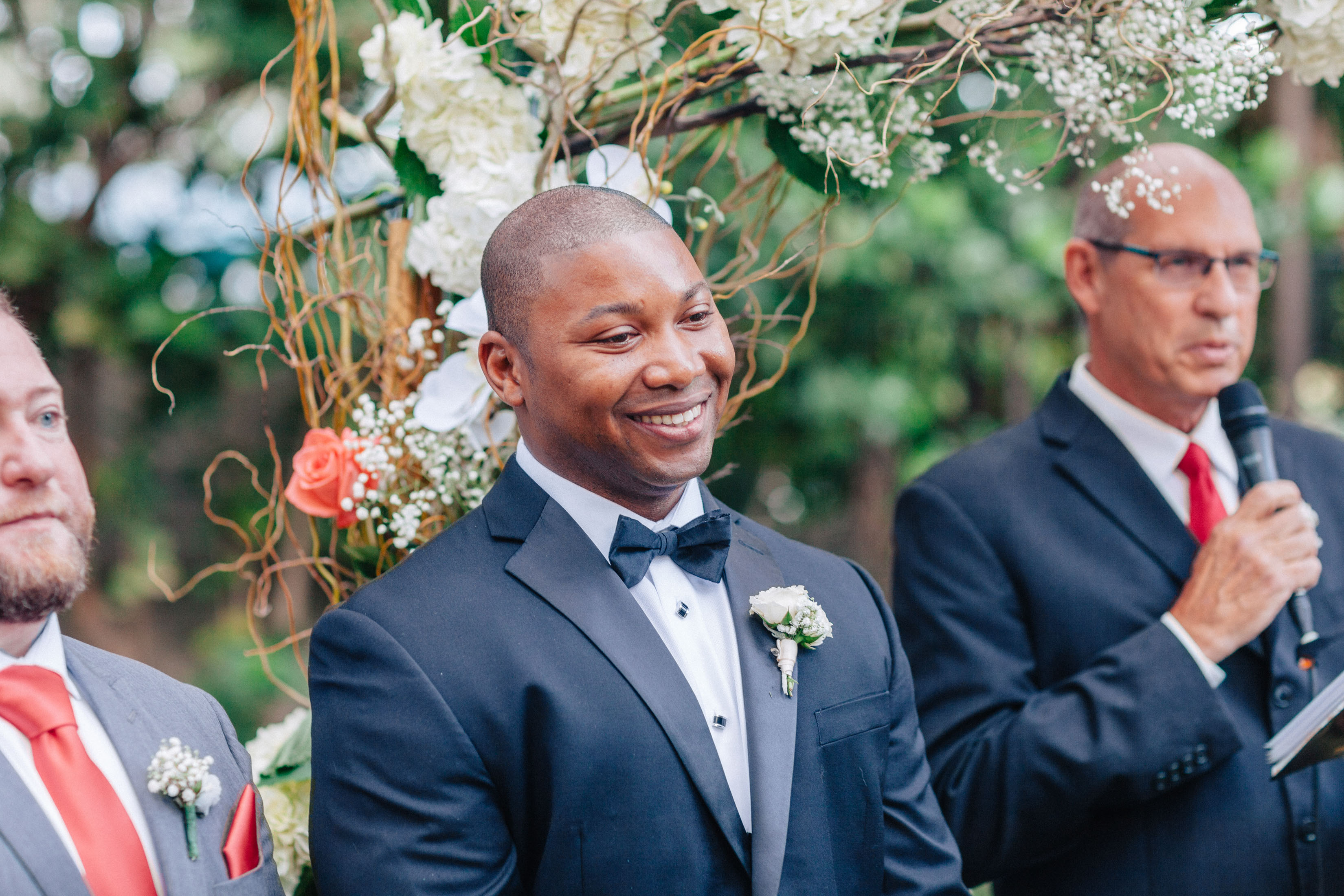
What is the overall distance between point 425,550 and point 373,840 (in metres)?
0.43

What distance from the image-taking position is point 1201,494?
2.54m

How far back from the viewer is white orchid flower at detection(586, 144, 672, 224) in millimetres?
2158

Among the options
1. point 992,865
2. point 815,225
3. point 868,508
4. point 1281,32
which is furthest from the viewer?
point 868,508

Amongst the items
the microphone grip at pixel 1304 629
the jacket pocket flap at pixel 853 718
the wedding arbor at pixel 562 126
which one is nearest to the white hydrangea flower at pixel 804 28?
the wedding arbor at pixel 562 126

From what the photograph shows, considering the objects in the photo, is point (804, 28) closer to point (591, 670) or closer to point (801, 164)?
point (801, 164)

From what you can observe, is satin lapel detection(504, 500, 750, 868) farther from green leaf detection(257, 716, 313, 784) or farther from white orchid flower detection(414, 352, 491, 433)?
green leaf detection(257, 716, 313, 784)

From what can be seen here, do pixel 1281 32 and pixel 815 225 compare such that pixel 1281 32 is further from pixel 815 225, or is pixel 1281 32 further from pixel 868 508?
pixel 868 508

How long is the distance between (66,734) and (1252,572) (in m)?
2.01

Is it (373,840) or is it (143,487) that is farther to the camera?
(143,487)

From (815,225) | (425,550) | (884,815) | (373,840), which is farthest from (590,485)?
(815,225)

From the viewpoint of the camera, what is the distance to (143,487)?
17.1 ft

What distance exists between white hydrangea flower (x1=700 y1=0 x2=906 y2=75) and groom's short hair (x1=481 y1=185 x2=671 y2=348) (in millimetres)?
414

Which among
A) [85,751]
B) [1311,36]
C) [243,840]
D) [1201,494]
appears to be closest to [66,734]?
[85,751]

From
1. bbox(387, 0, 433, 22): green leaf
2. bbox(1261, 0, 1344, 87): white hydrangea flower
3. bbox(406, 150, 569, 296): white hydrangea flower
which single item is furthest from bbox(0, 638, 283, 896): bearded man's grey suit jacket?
bbox(1261, 0, 1344, 87): white hydrangea flower
